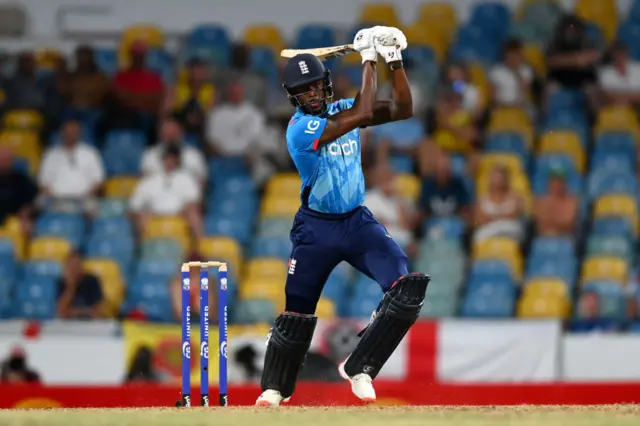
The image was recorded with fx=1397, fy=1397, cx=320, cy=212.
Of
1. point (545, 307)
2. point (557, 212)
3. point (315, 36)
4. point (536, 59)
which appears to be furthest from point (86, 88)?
point (545, 307)

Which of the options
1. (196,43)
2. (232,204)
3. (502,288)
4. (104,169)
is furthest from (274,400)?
(196,43)

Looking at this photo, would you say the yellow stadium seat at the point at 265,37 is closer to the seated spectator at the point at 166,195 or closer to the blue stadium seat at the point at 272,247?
the seated spectator at the point at 166,195

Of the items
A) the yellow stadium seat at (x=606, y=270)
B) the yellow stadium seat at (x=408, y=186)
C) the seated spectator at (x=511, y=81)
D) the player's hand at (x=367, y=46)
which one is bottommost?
the yellow stadium seat at (x=606, y=270)

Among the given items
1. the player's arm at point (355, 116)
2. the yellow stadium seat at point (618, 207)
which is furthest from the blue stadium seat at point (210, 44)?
the player's arm at point (355, 116)

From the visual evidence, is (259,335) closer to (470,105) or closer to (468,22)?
(470,105)

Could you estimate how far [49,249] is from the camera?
14219 mm

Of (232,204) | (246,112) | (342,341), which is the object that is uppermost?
(246,112)

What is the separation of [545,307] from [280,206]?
309cm

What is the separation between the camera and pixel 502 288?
1305 cm

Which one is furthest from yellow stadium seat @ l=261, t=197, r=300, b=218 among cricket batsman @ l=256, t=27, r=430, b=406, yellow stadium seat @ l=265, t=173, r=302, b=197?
cricket batsman @ l=256, t=27, r=430, b=406

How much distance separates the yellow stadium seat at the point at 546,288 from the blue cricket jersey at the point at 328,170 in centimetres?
526

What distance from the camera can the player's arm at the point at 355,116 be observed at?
775cm

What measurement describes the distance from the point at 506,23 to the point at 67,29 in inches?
206

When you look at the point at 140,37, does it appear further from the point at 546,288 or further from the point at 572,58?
the point at 546,288
